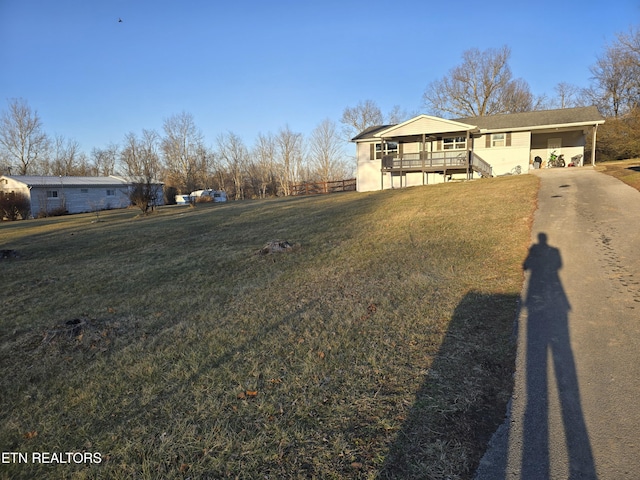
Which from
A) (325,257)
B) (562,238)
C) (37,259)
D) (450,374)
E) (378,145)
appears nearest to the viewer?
(450,374)

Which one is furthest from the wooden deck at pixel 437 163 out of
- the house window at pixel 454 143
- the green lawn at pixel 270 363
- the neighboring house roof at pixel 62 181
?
the neighboring house roof at pixel 62 181

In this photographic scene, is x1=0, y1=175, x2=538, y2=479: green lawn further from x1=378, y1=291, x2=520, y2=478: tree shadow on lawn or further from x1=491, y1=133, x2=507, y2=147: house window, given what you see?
x1=491, y1=133, x2=507, y2=147: house window

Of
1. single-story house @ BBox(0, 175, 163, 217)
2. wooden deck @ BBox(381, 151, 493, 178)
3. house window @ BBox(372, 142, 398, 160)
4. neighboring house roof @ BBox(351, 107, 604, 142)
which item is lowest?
single-story house @ BBox(0, 175, 163, 217)

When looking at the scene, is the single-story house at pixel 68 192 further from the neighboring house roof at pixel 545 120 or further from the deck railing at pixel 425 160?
the neighboring house roof at pixel 545 120

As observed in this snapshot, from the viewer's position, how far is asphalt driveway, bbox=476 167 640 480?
2.15m

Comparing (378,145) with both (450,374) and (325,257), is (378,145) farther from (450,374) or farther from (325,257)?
(450,374)

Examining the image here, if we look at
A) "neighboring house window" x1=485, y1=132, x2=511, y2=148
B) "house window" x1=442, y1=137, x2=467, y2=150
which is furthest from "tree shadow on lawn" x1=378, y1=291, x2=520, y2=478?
"neighboring house window" x1=485, y1=132, x2=511, y2=148

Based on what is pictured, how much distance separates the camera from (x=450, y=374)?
3.09 meters

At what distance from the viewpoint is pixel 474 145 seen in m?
23.8

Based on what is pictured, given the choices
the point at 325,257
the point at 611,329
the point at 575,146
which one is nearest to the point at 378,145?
the point at 575,146

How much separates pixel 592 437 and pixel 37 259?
12.7m

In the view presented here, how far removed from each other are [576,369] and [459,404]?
122cm

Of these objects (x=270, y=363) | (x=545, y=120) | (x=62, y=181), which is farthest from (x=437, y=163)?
(x=62, y=181)

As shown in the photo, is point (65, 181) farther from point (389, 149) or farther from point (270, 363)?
point (270, 363)
